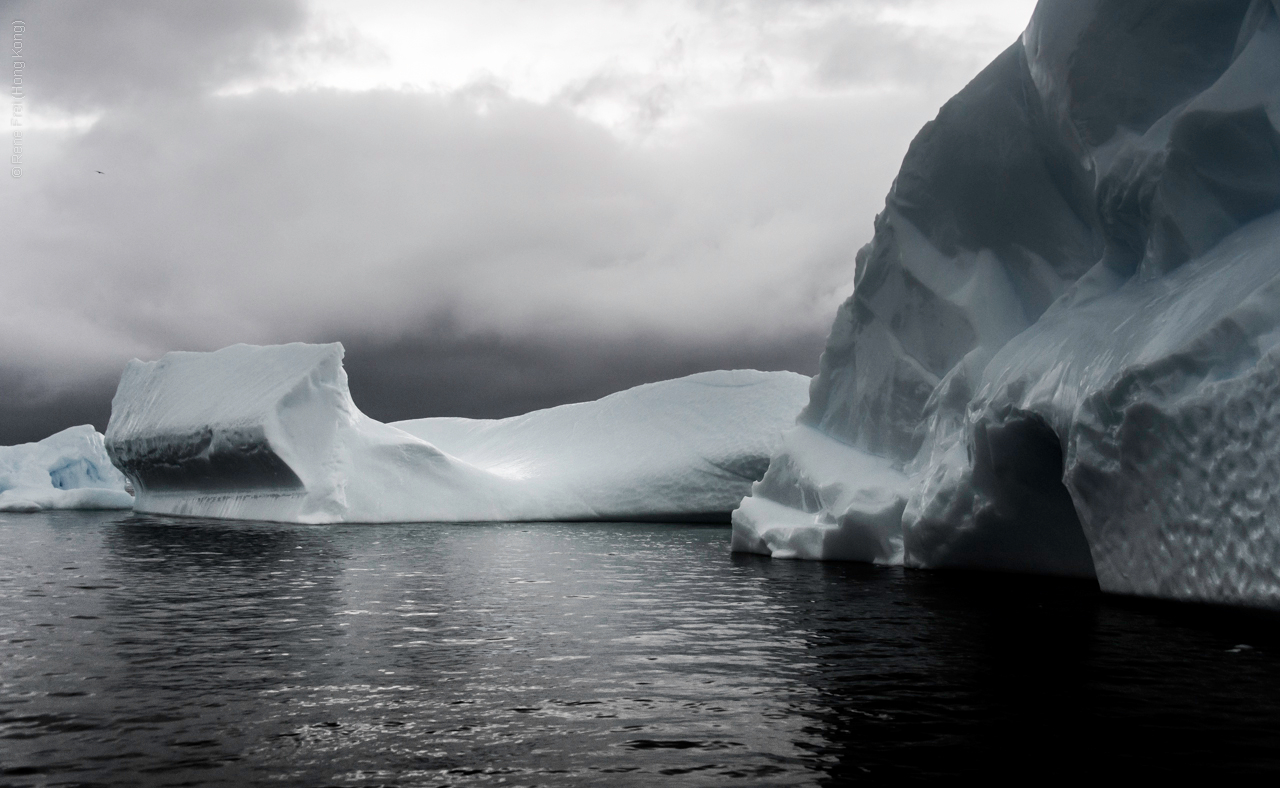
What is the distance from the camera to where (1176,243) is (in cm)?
784

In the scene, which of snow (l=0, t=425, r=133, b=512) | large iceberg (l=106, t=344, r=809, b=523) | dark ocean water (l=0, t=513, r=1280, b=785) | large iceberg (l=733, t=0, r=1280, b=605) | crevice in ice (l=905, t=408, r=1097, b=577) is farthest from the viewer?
snow (l=0, t=425, r=133, b=512)

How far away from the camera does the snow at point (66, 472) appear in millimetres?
31656

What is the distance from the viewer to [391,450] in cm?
2438

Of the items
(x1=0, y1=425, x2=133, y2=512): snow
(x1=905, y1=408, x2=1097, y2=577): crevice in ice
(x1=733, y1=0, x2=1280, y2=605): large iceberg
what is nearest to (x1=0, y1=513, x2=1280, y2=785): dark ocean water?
(x1=905, y1=408, x2=1097, y2=577): crevice in ice

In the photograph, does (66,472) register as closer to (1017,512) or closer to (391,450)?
(391,450)

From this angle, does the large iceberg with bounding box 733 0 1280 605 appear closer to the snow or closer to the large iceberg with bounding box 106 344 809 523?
the large iceberg with bounding box 106 344 809 523

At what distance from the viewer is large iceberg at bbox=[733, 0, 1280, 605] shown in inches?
249

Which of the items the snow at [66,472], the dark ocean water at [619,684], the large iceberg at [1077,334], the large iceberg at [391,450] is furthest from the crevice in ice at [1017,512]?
the snow at [66,472]

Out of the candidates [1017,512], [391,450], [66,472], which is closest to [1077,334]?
[1017,512]

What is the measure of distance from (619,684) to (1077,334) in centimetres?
592

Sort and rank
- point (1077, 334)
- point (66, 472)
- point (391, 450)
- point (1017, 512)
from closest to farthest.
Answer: point (1077, 334) → point (1017, 512) → point (391, 450) → point (66, 472)

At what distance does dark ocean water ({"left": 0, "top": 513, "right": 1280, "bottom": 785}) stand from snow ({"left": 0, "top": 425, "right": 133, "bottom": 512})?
26.3 m

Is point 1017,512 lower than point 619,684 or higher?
higher

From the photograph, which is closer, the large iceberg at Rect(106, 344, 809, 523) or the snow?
the large iceberg at Rect(106, 344, 809, 523)
